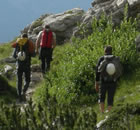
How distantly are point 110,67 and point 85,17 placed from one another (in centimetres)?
1356

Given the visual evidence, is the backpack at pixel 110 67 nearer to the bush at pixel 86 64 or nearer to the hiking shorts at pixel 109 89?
the hiking shorts at pixel 109 89

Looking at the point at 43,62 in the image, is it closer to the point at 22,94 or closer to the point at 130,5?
the point at 22,94

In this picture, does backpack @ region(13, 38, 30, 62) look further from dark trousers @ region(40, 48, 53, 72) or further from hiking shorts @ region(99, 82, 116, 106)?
hiking shorts @ region(99, 82, 116, 106)

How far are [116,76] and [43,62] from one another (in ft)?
23.2

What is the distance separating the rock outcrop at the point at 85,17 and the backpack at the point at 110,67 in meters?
10.9

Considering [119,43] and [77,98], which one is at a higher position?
[119,43]

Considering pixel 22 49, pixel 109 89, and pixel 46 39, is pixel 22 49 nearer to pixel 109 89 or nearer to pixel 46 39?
pixel 46 39

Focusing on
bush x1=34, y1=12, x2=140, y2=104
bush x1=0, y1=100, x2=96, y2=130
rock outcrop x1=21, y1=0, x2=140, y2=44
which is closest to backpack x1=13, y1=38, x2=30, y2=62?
bush x1=34, y1=12, x2=140, y2=104

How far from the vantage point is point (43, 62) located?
15.9m

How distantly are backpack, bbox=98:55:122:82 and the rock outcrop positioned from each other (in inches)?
430

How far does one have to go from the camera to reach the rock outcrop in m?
20.1

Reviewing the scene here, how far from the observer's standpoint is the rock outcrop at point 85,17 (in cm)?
2011

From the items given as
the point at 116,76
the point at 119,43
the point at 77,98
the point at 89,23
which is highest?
the point at 89,23

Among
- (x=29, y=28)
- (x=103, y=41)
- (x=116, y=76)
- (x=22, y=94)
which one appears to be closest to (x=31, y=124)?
(x=116, y=76)
